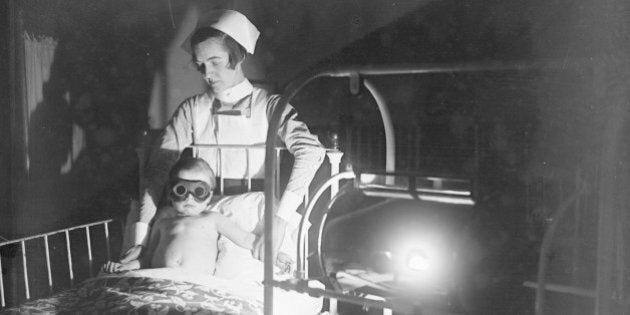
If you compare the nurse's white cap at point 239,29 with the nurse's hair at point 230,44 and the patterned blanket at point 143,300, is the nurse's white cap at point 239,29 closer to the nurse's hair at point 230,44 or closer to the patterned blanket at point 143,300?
the nurse's hair at point 230,44

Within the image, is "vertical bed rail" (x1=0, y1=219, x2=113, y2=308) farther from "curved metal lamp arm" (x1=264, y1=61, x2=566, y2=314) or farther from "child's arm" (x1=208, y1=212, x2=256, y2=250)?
"curved metal lamp arm" (x1=264, y1=61, x2=566, y2=314)

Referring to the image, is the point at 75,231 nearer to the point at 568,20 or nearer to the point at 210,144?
the point at 210,144

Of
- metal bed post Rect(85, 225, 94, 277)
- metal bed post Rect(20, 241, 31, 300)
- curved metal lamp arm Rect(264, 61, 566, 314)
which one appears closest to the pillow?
curved metal lamp arm Rect(264, 61, 566, 314)

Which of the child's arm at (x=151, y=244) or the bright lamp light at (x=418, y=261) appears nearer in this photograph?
the bright lamp light at (x=418, y=261)

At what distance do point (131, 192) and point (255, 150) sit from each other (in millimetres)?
441

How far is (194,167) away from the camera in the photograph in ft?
5.30

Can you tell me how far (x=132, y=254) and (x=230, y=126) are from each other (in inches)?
18.3

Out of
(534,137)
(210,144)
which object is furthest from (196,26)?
(534,137)

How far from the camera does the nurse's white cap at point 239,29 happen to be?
1548mm

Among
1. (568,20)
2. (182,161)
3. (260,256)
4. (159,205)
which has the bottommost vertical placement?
(260,256)

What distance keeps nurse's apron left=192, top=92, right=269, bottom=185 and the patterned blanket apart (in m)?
0.32

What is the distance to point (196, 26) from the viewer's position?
1.62 metres

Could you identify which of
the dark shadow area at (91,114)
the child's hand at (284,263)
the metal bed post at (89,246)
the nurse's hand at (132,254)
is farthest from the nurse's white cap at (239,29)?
the metal bed post at (89,246)

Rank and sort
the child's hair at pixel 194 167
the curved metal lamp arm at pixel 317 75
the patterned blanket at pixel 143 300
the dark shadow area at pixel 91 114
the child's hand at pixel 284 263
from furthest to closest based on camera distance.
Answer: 1. the dark shadow area at pixel 91 114
2. the child's hair at pixel 194 167
3. the child's hand at pixel 284 263
4. the patterned blanket at pixel 143 300
5. the curved metal lamp arm at pixel 317 75
